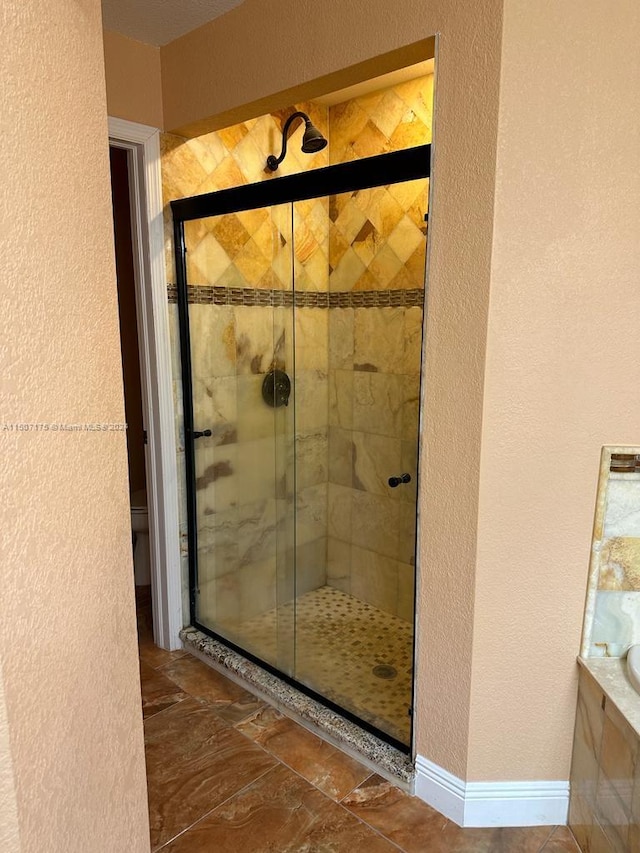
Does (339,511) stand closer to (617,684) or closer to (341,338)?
(341,338)

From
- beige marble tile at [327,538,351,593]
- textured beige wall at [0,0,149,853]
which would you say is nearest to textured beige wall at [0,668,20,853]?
textured beige wall at [0,0,149,853]

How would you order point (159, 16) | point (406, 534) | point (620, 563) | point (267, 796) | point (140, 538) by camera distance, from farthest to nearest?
point (140, 538) → point (406, 534) → point (159, 16) → point (267, 796) → point (620, 563)

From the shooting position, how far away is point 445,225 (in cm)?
158

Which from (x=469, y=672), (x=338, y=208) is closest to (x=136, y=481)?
(x=338, y=208)

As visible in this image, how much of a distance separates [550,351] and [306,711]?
153cm

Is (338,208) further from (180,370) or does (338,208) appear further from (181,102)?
(180,370)

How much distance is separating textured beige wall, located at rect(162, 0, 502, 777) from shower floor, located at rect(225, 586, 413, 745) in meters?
0.37

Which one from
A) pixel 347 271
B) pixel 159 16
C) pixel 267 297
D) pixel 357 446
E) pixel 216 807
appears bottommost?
pixel 216 807

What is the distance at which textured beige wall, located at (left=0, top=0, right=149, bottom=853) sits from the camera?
2.10 ft

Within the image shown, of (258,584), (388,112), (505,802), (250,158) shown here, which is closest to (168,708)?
(258,584)

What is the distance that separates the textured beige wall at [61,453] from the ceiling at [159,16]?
1.45 meters

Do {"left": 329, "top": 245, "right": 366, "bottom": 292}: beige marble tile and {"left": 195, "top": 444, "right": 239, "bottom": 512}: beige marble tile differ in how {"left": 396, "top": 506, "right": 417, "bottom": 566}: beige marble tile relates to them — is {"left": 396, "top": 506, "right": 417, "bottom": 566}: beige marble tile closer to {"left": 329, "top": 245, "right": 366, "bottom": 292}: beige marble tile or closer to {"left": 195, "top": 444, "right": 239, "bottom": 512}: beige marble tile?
{"left": 195, "top": 444, "right": 239, "bottom": 512}: beige marble tile

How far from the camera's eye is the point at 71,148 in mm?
760

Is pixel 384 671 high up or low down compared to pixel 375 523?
down
